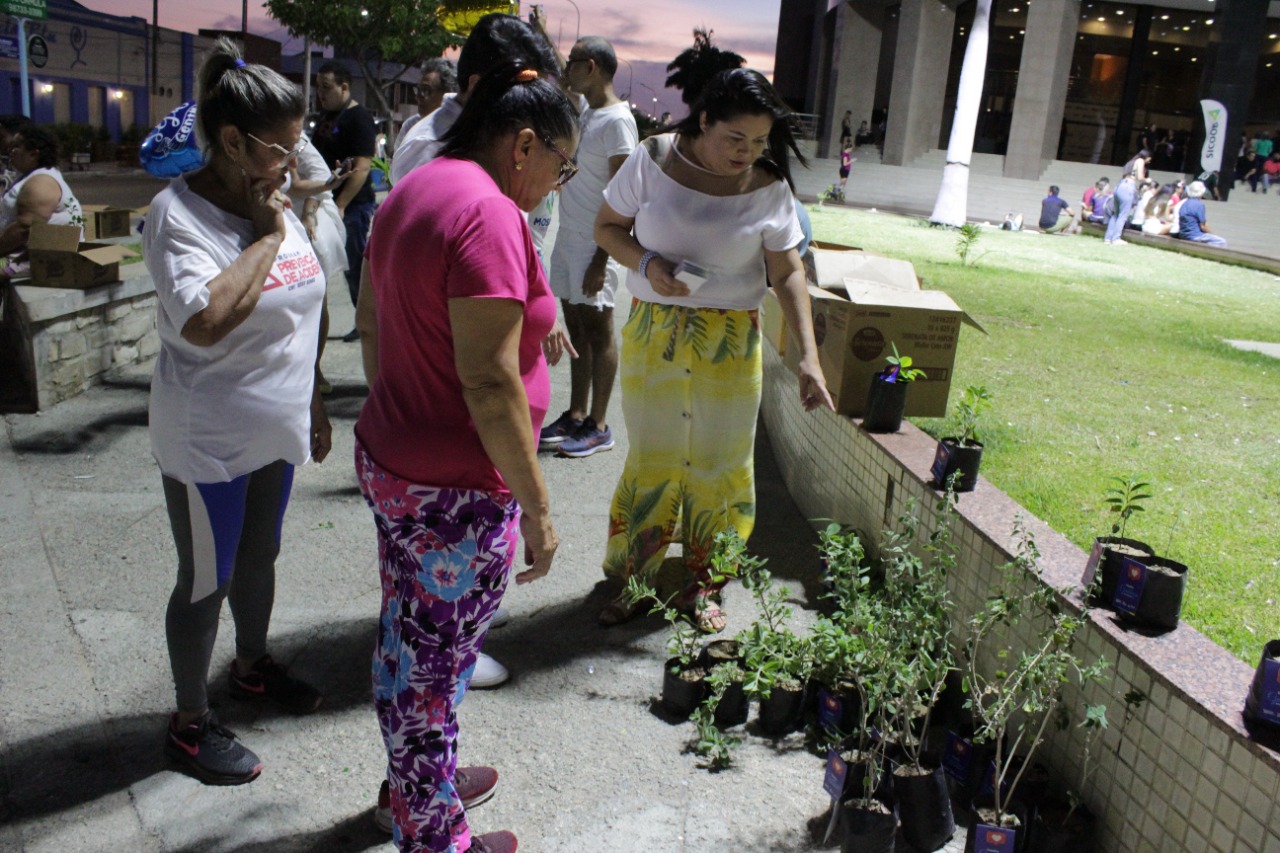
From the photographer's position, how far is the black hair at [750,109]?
3102 millimetres

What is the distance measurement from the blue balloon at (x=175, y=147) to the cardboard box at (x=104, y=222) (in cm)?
620

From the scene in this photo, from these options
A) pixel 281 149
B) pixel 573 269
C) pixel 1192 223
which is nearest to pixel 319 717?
pixel 281 149

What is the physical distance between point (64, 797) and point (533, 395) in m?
1.71

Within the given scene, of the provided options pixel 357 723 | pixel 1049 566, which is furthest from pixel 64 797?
pixel 1049 566

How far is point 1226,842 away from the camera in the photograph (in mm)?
2033

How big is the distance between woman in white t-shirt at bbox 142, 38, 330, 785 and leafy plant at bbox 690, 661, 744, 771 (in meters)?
1.29

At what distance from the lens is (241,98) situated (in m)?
2.28

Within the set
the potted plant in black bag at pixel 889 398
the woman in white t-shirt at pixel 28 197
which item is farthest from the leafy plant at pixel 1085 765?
the woman in white t-shirt at pixel 28 197

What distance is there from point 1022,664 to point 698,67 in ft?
9.22

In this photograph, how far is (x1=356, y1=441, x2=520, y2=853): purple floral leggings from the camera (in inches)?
77.9

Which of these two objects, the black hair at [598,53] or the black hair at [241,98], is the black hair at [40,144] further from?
the black hair at [241,98]

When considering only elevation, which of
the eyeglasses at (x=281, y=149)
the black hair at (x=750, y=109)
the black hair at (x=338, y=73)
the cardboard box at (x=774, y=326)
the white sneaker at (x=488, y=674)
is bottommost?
the white sneaker at (x=488, y=674)

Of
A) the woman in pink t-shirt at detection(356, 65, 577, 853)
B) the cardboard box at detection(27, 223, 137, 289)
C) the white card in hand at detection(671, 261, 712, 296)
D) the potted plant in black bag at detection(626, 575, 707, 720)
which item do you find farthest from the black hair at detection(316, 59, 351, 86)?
the woman in pink t-shirt at detection(356, 65, 577, 853)

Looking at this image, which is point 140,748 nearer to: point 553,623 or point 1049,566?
point 553,623
